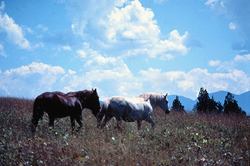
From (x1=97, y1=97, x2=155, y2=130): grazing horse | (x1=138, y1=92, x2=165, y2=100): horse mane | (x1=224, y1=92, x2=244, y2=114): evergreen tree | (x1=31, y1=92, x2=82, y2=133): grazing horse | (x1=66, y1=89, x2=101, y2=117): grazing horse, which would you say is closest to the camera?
(x1=31, y1=92, x2=82, y2=133): grazing horse

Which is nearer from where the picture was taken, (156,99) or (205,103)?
(156,99)

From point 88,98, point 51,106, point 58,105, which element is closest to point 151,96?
point 88,98

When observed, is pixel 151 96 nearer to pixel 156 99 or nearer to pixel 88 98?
pixel 156 99

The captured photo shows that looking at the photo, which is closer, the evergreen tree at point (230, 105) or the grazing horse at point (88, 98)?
the grazing horse at point (88, 98)

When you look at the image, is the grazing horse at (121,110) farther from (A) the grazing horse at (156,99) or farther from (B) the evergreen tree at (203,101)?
(B) the evergreen tree at (203,101)

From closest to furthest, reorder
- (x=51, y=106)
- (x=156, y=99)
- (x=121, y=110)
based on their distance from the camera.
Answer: (x=51, y=106) < (x=121, y=110) < (x=156, y=99)

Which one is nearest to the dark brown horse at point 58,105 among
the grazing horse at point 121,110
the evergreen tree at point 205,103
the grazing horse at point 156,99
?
the grazing horse at point 121,110

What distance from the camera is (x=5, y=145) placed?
6055mm

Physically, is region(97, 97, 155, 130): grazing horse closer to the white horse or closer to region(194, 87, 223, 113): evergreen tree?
the white horse

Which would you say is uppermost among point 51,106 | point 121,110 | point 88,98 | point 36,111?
point 88,98

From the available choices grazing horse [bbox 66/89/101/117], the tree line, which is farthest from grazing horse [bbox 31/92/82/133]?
the tree line

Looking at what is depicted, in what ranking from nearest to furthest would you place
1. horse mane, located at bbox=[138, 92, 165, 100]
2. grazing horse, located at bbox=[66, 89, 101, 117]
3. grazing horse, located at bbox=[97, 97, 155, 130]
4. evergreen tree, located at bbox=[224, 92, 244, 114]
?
grazing horse, located at bbox=[66, 89, 101, 117] → grazing horse, located at bbox=[97, 97, 155, 130] → horse mane, located at bbox=[138, 92, 165, 100] → evergreen tree, located at bbox=[224, 92, 244, 114]

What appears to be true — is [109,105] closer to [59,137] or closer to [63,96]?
[63,96]

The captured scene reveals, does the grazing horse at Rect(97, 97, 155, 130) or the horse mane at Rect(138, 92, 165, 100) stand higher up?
the horse mane at Rect(138, 92, 165, 100)
